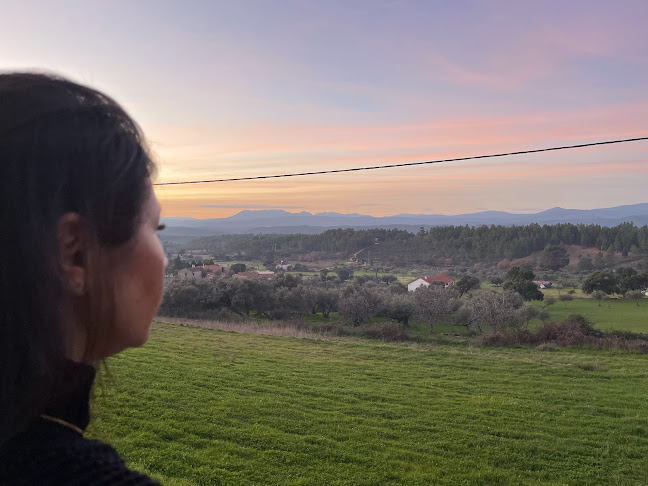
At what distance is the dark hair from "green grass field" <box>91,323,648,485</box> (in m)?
2.75

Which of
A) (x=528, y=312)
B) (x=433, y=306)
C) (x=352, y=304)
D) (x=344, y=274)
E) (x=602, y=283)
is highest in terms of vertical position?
(x=602, y=283)

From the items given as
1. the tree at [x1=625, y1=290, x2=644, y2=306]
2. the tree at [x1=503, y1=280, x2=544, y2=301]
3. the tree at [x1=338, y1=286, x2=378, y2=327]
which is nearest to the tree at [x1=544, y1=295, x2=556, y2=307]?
the tree at [x1=503, y1=280, x2=544, y2=301]

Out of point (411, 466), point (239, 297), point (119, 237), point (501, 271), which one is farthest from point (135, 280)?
point (501, 271)

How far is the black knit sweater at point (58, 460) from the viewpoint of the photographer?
47 centimetres

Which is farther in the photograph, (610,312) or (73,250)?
(610,312)

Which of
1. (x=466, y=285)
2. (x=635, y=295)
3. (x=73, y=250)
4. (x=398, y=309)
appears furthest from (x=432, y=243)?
(x=73, y=250)

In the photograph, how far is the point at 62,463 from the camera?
48 centimetres

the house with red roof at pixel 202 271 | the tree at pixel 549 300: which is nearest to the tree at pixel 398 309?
the tree at pixel 549 300

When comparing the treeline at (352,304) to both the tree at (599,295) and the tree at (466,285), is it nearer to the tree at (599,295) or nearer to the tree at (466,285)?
the tree at (466,285)

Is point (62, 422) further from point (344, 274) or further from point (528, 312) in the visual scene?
point (344, 274)

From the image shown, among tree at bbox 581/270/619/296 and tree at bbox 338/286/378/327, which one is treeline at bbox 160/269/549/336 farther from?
tree at bbox 581/270/619/296

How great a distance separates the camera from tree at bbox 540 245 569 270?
5475cm

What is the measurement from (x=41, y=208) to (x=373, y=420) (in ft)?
29.6

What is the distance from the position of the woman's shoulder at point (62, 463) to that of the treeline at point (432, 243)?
59.9 meters
